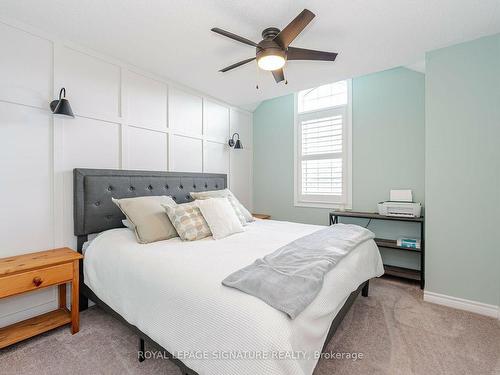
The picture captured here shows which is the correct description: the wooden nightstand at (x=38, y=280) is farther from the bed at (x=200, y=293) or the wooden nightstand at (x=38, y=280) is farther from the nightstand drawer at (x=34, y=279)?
the bed at (x=200, y=293)

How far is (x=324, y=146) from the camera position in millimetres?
3789

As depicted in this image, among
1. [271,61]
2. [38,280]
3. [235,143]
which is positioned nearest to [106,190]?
[38,280]

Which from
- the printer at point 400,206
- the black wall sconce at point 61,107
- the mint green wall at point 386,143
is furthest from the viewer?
the mint green wall at point 386,143

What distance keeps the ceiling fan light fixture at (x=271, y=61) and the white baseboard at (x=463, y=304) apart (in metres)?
2.67

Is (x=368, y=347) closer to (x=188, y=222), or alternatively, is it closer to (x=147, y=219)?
(x=188, y=222)

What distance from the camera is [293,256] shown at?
5.33 feet

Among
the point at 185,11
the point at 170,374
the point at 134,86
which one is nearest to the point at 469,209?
the point at 170,374

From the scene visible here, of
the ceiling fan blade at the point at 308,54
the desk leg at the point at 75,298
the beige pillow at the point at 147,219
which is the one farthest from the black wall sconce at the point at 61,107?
the ceiling fan blade at the point at 308,54

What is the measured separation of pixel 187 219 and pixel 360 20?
2212mm

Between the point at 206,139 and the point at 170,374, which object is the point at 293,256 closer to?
the point at 170,374

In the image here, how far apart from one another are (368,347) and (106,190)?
264cm

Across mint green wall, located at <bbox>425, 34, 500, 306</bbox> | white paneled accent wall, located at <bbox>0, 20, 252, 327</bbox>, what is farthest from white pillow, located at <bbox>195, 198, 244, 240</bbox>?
mint green wall, located at <bbox>425, 34, 500, 306</bbox>

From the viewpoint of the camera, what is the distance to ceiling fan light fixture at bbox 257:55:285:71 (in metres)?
1.87

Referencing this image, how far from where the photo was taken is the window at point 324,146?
11.8ft
